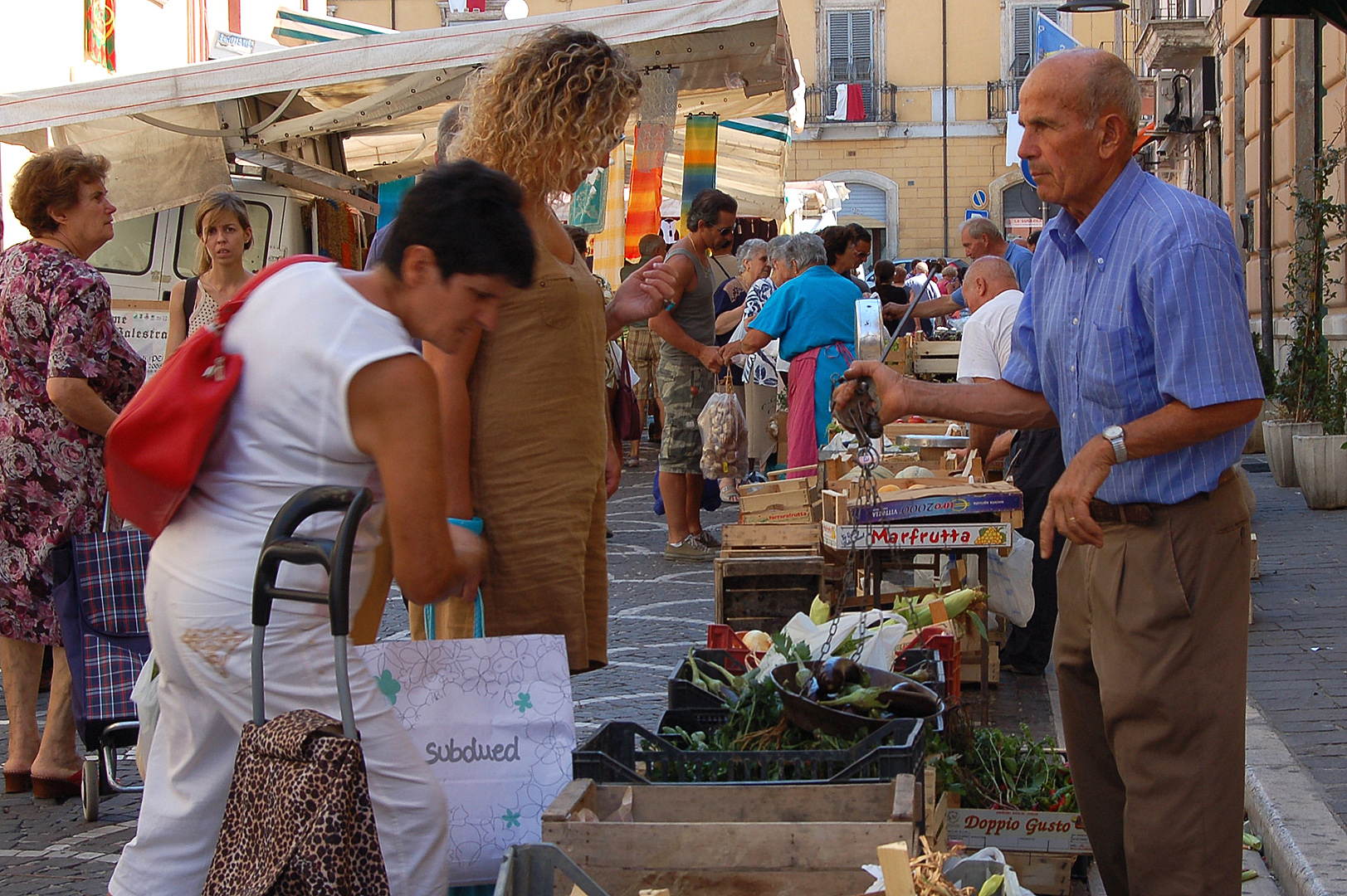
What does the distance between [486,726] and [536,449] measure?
0.61 meters

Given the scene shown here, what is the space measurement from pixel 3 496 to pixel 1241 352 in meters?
3.90

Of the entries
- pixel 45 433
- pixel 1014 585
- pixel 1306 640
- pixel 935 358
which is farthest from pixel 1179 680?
pixel 935 358

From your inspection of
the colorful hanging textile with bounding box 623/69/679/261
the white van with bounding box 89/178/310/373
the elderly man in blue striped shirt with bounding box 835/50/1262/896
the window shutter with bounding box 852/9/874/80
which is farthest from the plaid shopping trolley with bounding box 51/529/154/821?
the window shutter with bounding box 852/9/874/80

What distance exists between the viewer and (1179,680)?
2959 mm

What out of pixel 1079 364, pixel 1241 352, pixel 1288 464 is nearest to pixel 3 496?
pixel 1079 364

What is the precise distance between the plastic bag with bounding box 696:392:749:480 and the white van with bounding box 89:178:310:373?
3618 mm

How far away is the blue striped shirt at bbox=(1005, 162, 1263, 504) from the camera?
2.82 metres

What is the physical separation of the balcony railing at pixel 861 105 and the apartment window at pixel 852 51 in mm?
24

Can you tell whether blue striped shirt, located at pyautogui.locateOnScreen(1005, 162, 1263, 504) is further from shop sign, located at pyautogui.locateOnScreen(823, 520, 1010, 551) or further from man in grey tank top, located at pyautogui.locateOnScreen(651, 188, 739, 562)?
man in grey tank top, located at pyautogui.locateOnScreen(651, 188, 739, 562)

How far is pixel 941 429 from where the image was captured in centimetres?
853

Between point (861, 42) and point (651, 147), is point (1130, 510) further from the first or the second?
point (861, 42)

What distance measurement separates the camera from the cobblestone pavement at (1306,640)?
4.82 meters

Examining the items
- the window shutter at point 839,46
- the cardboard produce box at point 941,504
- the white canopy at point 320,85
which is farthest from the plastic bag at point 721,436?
the window shutter at point 839,46

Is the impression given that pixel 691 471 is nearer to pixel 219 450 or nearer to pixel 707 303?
pixel 707 303
